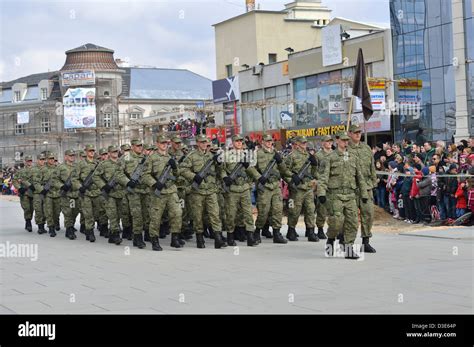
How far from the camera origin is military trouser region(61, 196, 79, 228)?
19.0 m

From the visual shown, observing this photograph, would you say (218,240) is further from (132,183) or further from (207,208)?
(132,183)

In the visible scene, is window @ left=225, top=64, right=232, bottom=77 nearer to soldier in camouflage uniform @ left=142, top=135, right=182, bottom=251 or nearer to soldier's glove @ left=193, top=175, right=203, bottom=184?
soldier in camouflage uniform @ left=142, top=135, right=182, bottom=251

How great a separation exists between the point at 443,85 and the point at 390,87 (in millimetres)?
3478

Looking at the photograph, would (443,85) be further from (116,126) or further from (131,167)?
(116,126)

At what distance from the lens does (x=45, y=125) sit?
275 feet

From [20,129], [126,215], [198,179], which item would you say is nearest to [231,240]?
[198,179]

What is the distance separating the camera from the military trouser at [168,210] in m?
15.3

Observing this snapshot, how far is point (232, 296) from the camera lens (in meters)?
9.45

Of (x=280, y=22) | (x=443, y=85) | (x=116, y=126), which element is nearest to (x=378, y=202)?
(x=443, y=85)

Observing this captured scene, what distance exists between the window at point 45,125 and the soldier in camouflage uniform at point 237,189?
70477 mm

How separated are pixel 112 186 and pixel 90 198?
1.18m

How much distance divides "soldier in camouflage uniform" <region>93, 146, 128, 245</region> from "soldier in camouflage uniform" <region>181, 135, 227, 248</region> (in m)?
2.04

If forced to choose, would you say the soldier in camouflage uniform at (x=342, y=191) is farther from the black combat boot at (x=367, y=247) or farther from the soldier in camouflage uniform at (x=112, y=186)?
the soldier in camouflage uniform at (x=112, y=186)

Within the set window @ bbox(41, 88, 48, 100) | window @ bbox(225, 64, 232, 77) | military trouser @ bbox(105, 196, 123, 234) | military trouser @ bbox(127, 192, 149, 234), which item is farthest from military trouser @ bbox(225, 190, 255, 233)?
window @ bbox(41, 88, 48, 100)
